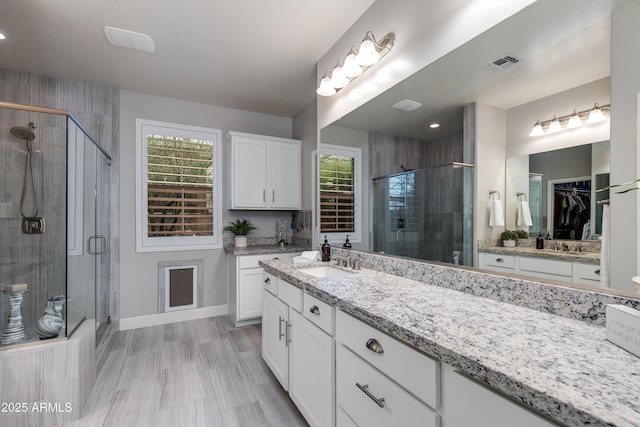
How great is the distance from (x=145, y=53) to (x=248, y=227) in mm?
2126

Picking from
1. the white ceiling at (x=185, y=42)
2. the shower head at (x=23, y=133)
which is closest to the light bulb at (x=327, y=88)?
the white ceiling at (x=185, y=42)

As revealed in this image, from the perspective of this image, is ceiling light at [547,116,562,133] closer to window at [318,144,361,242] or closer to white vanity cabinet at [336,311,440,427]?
white vanity cabinet at [336,311,440,427]

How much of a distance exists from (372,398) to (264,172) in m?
3.03

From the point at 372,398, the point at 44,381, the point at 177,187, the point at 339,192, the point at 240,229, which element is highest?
the point at 177,187

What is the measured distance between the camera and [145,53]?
2.59 meters

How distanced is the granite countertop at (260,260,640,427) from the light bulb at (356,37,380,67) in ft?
5.05

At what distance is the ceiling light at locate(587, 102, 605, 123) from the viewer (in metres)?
0.97

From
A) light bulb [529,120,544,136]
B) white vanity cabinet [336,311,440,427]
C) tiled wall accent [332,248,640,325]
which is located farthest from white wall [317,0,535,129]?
white vanity cabinet [336,311,440,427]

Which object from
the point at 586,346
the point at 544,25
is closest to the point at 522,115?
the point at 544,25

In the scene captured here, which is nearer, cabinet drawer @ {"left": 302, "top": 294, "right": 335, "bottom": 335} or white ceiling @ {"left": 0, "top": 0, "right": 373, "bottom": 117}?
cabinet drawer @ {"left": 302, "top": 294, "right": 335, "bottom": 335}

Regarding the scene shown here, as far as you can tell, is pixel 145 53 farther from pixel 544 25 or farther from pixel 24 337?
pixel 544 25

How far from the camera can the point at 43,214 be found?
7.36 ft

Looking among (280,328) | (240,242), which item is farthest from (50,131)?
(280,328)

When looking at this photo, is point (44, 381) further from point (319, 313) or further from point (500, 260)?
point (500, 260)
